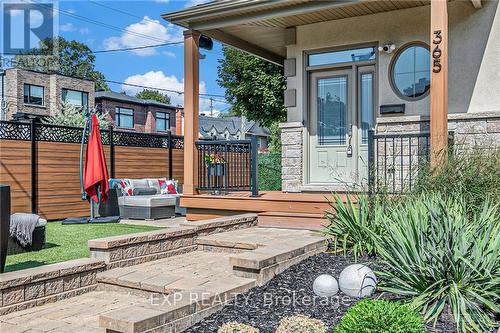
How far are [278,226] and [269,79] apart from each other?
9610 millimetres

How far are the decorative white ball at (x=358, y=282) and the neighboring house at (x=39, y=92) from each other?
961 inches

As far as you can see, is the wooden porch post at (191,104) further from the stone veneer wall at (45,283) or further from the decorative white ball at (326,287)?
the decorative white ball at (326,287)

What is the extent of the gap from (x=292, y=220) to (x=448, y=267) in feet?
11.6

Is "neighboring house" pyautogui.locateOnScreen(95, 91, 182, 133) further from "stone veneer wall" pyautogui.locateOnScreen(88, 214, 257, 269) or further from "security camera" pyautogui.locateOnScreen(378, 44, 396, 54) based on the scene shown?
"stone veneer wall" pyautogui.locateOnScreen(88, 214, 257, 269)

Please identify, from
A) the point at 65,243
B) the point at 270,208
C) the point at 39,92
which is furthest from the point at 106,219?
the point at 39,92

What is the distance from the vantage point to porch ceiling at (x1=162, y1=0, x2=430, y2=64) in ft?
21.0

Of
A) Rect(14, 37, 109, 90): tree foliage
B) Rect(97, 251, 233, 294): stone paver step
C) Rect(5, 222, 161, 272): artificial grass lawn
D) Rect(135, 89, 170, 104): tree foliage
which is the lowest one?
Rect(97, 251, 233, 294): stone paver step

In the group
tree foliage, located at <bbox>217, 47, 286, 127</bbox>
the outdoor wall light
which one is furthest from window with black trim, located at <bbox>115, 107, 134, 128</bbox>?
the outdoor wall light

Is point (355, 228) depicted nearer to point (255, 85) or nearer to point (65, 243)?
point (65, 243)

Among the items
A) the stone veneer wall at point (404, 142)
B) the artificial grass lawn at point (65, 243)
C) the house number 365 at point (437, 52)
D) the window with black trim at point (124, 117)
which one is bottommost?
the artificial grass lawn at point (65, 243)

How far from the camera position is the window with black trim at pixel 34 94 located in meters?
25.4

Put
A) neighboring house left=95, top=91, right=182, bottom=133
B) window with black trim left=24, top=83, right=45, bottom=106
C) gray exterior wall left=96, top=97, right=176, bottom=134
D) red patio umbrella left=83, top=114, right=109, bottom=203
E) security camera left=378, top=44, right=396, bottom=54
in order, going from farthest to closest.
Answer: neighboring house left=95, top=91, right=182, bottom=133, gray exterior wall left=96, top=97, right=176, bottom=134, window with black trim left=24, top=83, right=45, bottom=106, red patio umbrella left=83, top=114, right=109, bottom=203, security camera left=378, top=44, right=396, bottom=54

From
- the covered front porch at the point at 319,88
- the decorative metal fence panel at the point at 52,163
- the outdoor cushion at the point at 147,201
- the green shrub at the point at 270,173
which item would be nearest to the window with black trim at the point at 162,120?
the green shrub at the point at 270,173

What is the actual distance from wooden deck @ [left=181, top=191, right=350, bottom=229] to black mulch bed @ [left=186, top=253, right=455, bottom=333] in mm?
2263
